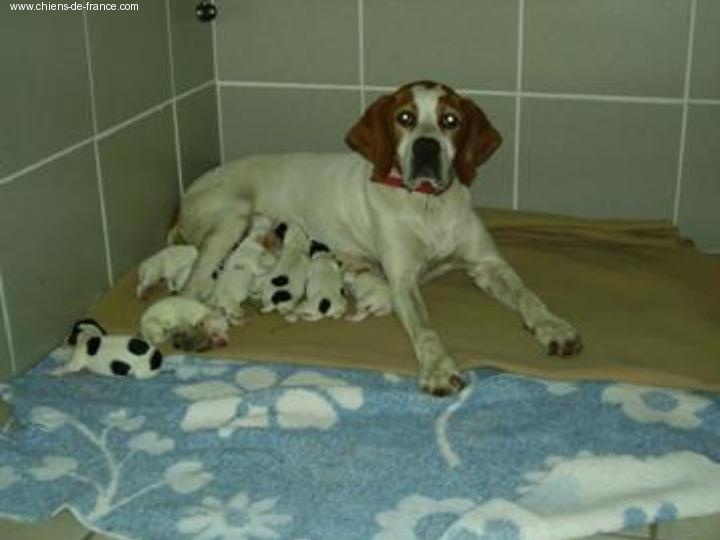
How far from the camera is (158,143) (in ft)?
10.8

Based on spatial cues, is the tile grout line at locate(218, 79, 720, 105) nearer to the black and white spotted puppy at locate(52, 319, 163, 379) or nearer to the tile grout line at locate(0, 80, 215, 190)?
the tile grout line at locate(0, 80, 215, 190)

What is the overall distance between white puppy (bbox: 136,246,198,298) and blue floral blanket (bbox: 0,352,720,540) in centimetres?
43

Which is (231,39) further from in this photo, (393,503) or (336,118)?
(393,503)

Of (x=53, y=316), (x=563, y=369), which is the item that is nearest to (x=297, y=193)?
(x=53, y=316)

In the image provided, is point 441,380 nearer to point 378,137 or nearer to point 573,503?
point 573,503

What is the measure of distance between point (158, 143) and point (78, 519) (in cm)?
154

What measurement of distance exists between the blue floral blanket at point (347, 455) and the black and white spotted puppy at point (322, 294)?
27cm

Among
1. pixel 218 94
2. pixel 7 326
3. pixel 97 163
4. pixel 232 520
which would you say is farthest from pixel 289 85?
pixel 232 520

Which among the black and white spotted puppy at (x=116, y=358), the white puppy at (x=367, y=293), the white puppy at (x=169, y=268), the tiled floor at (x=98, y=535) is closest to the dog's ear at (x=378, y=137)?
the white puppy at (x=367, y=293)

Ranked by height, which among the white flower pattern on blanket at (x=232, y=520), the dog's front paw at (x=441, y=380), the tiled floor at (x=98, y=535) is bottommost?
the tiled floor at (x=98, y=535)

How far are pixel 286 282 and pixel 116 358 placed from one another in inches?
21.0

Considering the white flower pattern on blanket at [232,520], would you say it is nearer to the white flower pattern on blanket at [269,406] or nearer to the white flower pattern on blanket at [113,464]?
the white flower pattern on blanket at [113,464]

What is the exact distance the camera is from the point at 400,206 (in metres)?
3.02

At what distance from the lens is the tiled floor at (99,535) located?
200 cm
